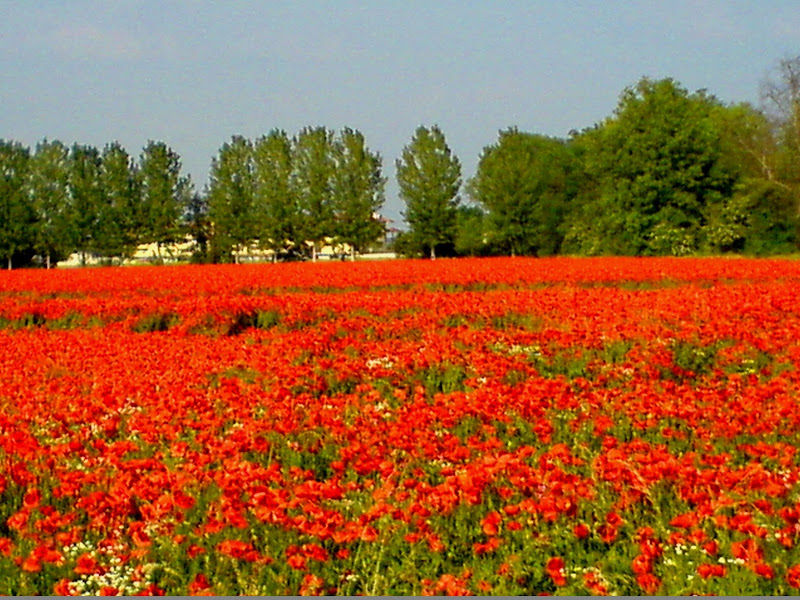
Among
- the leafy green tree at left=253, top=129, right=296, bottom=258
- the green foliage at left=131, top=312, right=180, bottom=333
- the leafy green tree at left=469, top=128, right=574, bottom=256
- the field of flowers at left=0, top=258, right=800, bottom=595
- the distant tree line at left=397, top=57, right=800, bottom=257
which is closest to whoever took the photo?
the field of flowers at left=0, top=258, right=800, bottom=595

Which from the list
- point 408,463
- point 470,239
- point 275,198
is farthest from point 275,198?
point 408,463

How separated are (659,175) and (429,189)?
1705 cm

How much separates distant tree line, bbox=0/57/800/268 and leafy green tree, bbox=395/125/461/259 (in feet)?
0.34

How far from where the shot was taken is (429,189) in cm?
7044

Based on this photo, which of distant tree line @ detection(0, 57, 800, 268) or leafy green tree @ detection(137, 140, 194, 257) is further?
leafy green tree @ detection(137, 140, 194, 257)

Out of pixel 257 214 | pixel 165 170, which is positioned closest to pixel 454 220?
pixel 257 214

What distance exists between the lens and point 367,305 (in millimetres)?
15328

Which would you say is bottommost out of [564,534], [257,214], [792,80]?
[564,534]

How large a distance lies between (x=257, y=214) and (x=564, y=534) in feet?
222

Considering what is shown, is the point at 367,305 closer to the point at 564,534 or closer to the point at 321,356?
the point at 321,356

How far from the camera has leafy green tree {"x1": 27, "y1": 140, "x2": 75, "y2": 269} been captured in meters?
72.0

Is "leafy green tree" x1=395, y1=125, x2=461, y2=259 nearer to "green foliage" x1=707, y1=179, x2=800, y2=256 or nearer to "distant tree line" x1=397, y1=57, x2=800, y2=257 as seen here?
"distant tree line" x1=397, y1=57, x2=800, y2=257

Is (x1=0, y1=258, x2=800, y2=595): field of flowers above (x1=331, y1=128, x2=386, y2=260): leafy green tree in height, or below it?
below

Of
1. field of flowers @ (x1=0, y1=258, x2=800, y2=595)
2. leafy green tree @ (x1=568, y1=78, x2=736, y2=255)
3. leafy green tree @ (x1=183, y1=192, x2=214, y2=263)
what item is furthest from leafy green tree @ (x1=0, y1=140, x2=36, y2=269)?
field of flowers @ (x1=0, y1=258, x2=800, y2=595)
